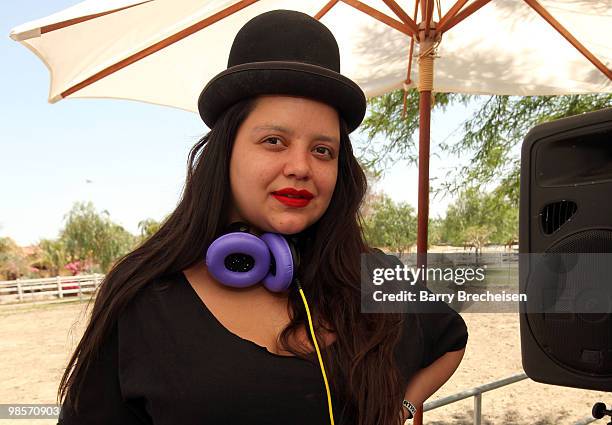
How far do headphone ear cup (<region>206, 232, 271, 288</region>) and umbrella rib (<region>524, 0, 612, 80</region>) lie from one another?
7.43 ft

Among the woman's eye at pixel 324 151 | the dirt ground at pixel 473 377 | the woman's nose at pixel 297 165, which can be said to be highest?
the woman's eye at pixel 324 151

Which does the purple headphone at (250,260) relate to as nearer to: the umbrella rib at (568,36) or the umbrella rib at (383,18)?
the umbrella rib at (383,18)

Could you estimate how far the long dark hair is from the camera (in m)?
1.13

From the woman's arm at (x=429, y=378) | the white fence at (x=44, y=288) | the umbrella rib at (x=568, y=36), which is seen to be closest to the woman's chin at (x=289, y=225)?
the woman's arm at (x=429, y=378)

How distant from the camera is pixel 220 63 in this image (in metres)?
2.84

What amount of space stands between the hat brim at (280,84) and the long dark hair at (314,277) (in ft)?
0.13

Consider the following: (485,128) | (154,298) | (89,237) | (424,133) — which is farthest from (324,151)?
(89,237)

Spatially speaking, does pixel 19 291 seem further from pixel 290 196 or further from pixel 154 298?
pixel 290 196

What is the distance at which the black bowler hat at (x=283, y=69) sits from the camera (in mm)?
1127

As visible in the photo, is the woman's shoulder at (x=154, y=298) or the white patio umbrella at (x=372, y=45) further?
the white patio umbrella at (x=372, y=45)

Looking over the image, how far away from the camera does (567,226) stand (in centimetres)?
137

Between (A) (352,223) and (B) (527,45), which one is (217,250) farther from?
(B) (527,45)

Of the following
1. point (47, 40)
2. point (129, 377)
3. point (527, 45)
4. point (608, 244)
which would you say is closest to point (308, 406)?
point (129, 377)

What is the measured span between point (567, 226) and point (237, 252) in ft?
2.92
